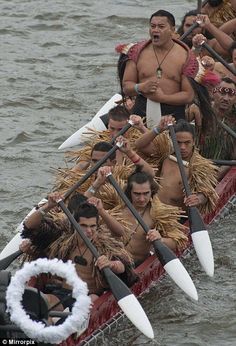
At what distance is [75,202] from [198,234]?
141 centimetres

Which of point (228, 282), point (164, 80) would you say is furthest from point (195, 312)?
point (164, 80)

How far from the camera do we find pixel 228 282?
524 inches

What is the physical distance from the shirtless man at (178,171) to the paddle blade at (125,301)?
6.45 feet

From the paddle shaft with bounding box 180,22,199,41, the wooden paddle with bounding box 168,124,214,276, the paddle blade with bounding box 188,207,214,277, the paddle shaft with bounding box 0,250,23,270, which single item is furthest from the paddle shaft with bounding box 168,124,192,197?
the paddle shaft with bounding box 180,22,199,41

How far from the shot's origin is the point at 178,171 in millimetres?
13375

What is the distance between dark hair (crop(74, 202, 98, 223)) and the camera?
11516 mm

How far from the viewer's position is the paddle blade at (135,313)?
11.2m

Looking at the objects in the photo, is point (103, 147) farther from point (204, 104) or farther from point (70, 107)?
point (70, 107)

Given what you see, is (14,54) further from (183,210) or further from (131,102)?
(183,210)

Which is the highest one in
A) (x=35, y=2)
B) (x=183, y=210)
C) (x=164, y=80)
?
(x=164, y=80)

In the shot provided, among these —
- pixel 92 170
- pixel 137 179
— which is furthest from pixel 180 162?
pixel 92 170

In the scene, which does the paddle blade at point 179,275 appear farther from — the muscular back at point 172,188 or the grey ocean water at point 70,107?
the muscular back at point 172,188

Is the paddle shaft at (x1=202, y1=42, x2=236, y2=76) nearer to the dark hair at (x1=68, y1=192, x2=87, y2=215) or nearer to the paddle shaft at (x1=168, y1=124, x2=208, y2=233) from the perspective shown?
the paddle shaft at (x1=168, y1=124, x2=208, y2=233)

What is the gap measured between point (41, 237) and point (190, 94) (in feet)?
9.16
